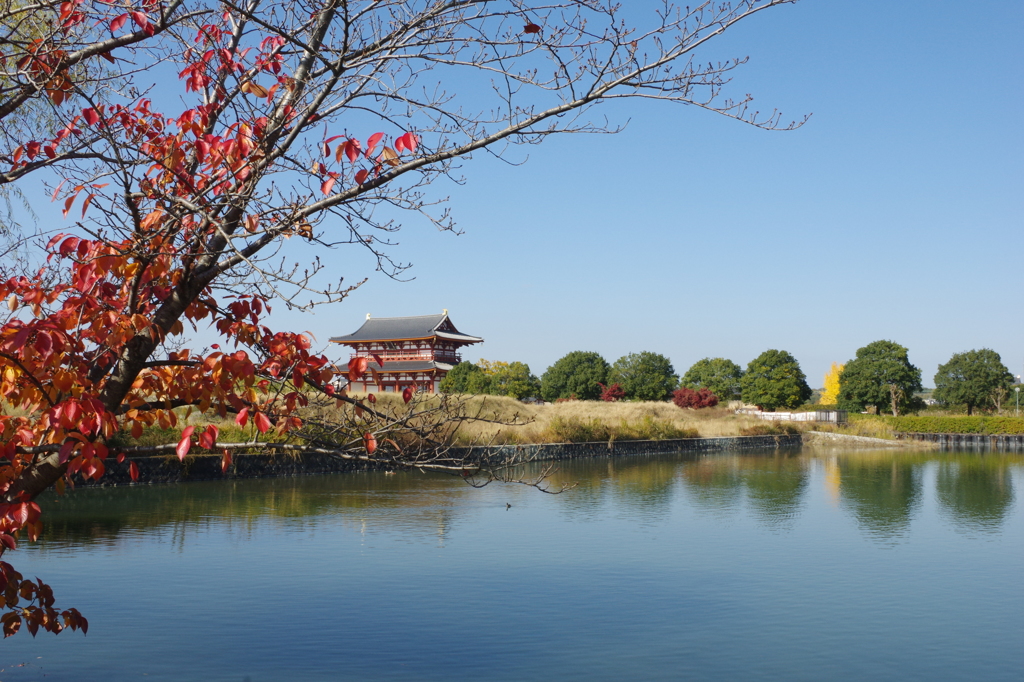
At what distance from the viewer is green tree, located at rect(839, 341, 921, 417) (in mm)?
50875

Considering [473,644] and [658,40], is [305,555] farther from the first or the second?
[658,40]

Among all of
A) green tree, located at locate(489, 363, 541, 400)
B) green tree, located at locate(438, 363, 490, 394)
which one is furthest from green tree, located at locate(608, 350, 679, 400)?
green tree, located at locate(438, 363, 490, 394)

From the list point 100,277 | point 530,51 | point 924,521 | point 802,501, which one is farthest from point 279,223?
point 802,501

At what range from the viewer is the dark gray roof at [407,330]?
39284mm

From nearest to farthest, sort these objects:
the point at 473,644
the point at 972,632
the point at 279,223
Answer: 1. the point at 279,223
2. the point at 473,644
3. the point at 972,632

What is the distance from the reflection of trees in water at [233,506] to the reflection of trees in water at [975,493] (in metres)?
8.78

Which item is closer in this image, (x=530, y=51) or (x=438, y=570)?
(x=530, y=51)

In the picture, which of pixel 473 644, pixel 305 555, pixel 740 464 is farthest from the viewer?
pixel 740 464

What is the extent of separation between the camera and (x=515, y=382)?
48188 millimetres

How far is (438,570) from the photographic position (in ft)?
31.0

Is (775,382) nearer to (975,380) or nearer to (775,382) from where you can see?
(775,382)

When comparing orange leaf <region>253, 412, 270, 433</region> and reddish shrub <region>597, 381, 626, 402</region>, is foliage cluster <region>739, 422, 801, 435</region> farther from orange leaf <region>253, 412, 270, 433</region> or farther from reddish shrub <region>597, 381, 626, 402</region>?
orange leaf <region>253, 412, 270, 433</region>

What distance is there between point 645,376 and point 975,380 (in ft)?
74.2

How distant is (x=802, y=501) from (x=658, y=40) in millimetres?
14366
